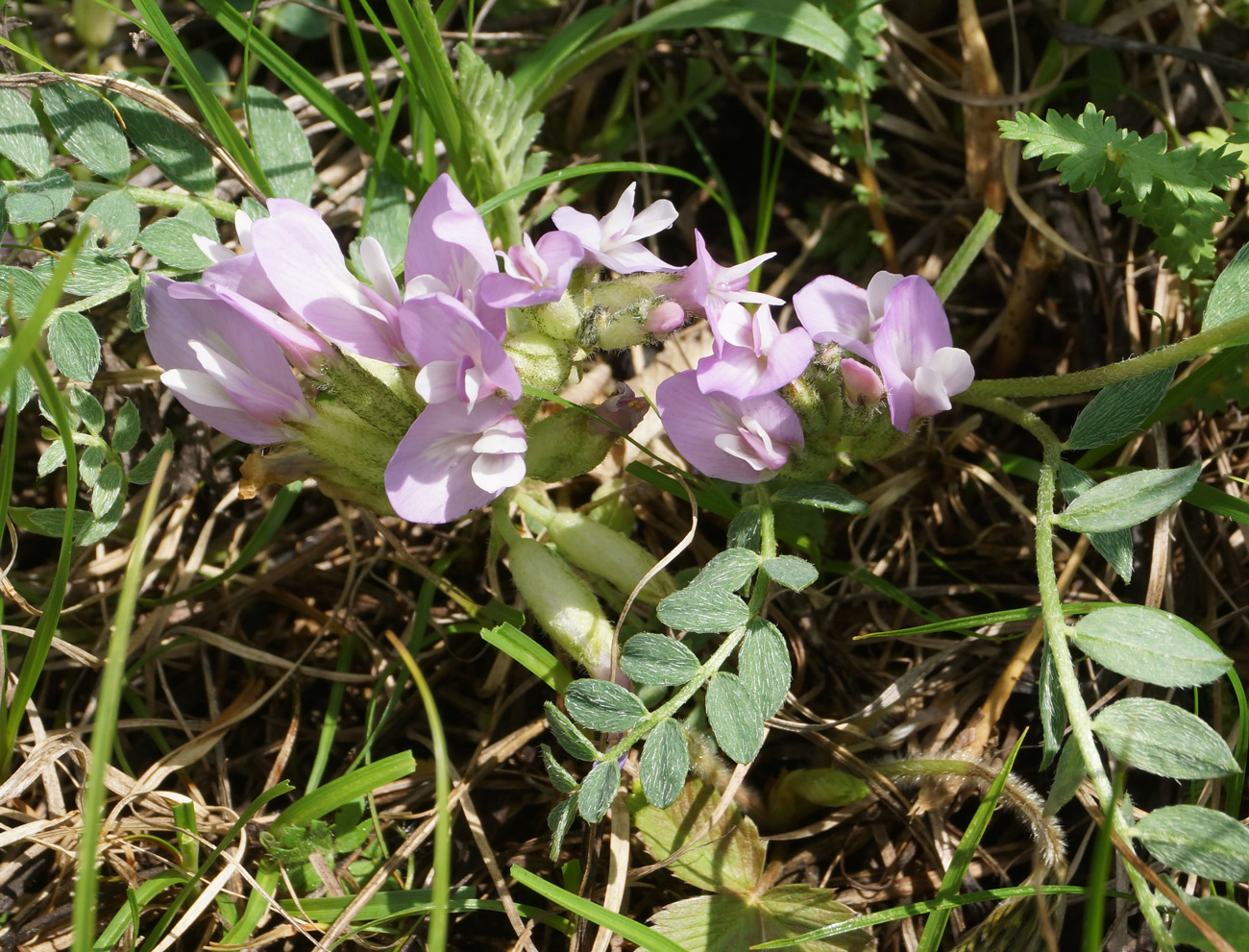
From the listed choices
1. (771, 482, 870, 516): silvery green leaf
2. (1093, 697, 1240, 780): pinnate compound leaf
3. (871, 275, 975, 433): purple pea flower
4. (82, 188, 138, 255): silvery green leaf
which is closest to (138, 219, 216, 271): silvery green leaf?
(82, 188, 138, 255): silvery green leaf

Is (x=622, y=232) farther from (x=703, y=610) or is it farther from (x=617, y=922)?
(x=617, y=922)

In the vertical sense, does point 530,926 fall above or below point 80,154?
below

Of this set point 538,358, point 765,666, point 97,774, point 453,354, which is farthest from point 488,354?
point 97,774

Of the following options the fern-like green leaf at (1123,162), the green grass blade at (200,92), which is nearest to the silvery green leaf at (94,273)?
the green grass blade at (200,92)

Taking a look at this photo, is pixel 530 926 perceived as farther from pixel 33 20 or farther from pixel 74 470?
pixel 33 20

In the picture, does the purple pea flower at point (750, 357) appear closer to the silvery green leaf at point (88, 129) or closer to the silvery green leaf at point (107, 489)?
the silvery green leaf at point (107, 489)

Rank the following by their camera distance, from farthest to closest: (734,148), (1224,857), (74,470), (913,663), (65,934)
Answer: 1. (734,148)
2. (913,663)
3. (65,934)
4. (74,470)
5. (1224,857)

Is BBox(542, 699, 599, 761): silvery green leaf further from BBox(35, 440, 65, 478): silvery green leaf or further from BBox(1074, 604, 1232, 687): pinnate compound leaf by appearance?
BBox(35, 440, 65, 478): silvery green leaf

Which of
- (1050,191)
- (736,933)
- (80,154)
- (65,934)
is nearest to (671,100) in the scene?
(1050,191)
